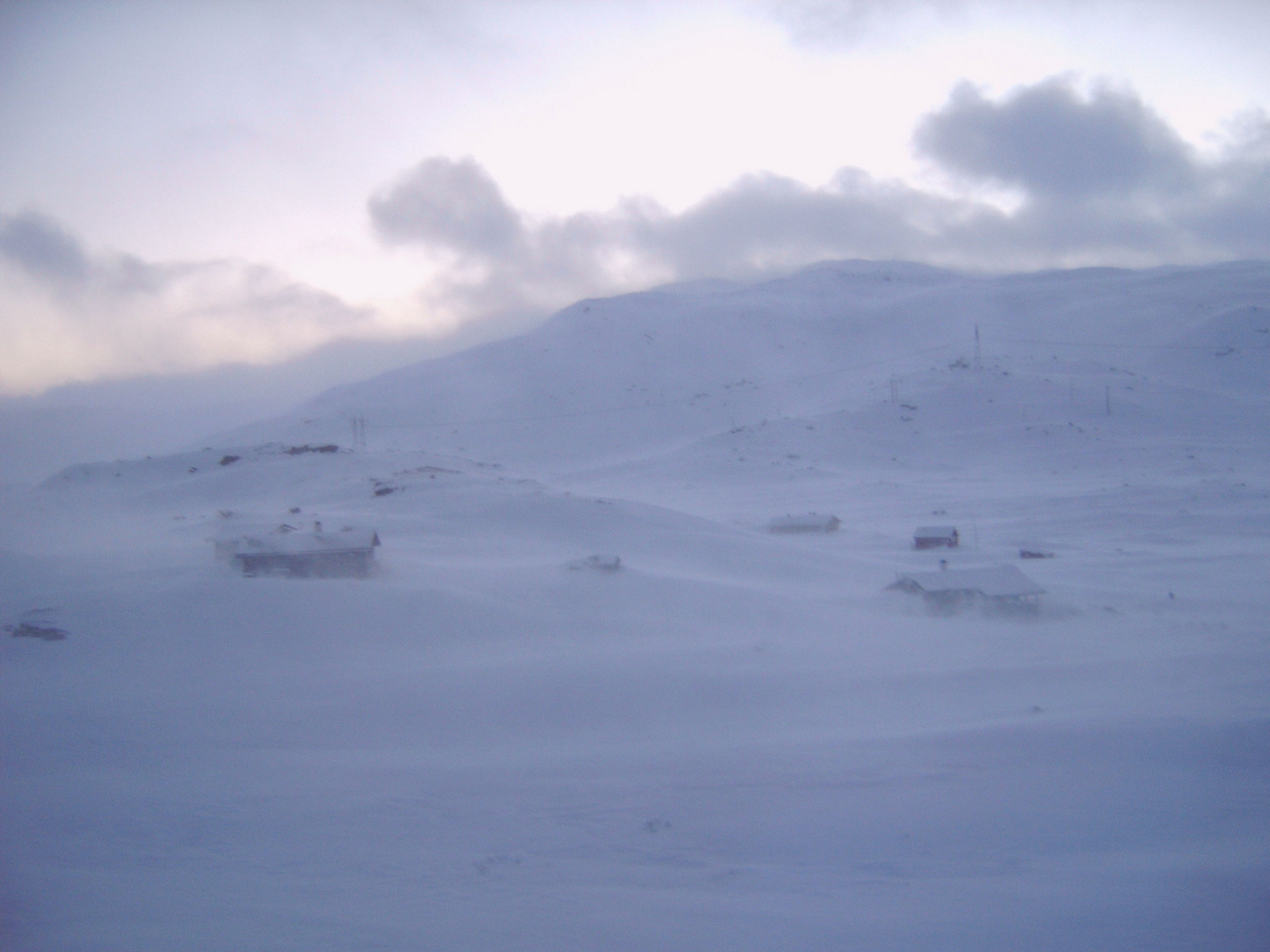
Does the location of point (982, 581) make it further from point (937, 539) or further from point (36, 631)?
point (36, 631)

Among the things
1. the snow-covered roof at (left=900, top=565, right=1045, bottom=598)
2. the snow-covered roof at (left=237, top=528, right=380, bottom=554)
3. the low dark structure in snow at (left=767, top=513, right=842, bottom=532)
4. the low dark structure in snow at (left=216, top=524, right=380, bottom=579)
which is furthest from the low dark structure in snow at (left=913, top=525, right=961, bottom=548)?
the low dark structure in snow at (left=216, top=524, right=380, bottom=579)

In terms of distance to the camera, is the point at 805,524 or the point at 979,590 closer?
the point at 979,590

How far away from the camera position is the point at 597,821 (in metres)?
13.1

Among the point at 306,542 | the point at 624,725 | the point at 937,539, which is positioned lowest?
the point at 624,725

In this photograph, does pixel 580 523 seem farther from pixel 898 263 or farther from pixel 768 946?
pixel 898 263

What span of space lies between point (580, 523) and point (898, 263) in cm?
13297

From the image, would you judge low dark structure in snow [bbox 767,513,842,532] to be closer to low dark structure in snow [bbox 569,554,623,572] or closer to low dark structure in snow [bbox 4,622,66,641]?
low dark structure in snow [bbox 569,554,623,572]

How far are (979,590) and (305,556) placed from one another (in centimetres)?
2000

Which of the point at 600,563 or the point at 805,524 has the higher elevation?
the point at 805,524

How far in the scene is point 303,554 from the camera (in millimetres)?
26266

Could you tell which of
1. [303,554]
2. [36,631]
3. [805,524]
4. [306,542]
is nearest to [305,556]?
[303,554]

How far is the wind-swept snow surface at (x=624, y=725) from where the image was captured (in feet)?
34.6

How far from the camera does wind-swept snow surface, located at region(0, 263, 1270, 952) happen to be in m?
10.5

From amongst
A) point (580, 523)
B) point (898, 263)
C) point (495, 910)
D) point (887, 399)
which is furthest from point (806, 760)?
point (898, 263)
